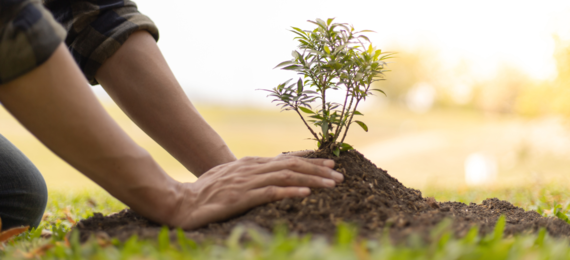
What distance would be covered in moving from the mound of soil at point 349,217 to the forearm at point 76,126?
0.23m

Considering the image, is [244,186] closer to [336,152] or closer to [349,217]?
[349,217]

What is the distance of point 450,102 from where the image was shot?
131 ft

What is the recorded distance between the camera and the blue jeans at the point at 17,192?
2471 millimetres

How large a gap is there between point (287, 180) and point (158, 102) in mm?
961

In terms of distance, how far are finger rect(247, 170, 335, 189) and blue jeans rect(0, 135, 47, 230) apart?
1.88m

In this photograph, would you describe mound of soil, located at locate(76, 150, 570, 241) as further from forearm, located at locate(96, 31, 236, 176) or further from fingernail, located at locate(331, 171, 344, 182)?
forearm, located at locate(96, 31, 236, 176)

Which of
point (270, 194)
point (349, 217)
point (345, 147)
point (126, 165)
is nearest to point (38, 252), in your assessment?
point (126, 165)

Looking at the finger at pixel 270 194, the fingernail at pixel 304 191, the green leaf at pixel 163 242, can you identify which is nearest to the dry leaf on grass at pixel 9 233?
the green leaf at pixel 163 242

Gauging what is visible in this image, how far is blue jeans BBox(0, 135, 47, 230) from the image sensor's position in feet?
8.11

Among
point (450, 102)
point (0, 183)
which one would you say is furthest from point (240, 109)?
point (0, 183)

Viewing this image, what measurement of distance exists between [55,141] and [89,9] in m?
0.95

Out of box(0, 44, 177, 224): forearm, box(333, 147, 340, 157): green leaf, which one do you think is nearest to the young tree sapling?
box(333, 147, 340, 157): green leaf

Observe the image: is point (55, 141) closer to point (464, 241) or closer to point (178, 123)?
point (178, 123)

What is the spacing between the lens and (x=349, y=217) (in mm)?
1610
